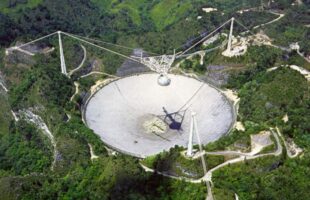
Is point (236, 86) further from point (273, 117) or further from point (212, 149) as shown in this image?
point (212, 149)

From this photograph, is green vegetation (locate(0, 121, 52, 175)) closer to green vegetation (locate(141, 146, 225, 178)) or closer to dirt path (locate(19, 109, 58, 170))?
dirt path (locate(19, 109, 58, 170))

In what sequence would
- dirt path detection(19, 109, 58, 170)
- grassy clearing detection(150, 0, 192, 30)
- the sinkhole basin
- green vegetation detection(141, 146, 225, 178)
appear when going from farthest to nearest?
grassy clearing detection(150, 0, 192, 30) < dirt path detection(19, 109, 58, 170) < the sinkhole basin < green vegetation detection(141, 146, 225, 178)

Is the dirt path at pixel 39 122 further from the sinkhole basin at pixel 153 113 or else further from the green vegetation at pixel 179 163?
the green vegetation at pixel 179 163

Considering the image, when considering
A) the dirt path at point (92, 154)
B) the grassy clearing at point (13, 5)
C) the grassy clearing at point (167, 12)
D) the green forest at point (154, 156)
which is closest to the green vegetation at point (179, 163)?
the green forest at point (154, 156)

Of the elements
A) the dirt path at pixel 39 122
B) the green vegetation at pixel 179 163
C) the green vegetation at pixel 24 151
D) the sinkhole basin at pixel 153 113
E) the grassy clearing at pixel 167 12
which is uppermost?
the green vegetation at pixel 179 163

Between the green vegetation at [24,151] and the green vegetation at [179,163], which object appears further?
the green vegetation at [24,151]

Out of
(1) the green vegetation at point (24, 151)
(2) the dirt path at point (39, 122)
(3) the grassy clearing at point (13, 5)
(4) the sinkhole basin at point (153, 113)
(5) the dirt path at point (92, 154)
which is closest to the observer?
(5) the dirt path at point (92, 154)

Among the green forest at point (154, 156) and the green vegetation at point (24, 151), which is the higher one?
the green forest at point (154, 156)

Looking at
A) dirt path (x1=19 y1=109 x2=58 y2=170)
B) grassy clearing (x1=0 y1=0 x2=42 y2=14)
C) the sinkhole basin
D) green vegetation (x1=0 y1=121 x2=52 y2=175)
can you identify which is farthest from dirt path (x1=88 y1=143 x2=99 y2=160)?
grassy clearing (x1=0 y1=0 x2=42 y2=14)
